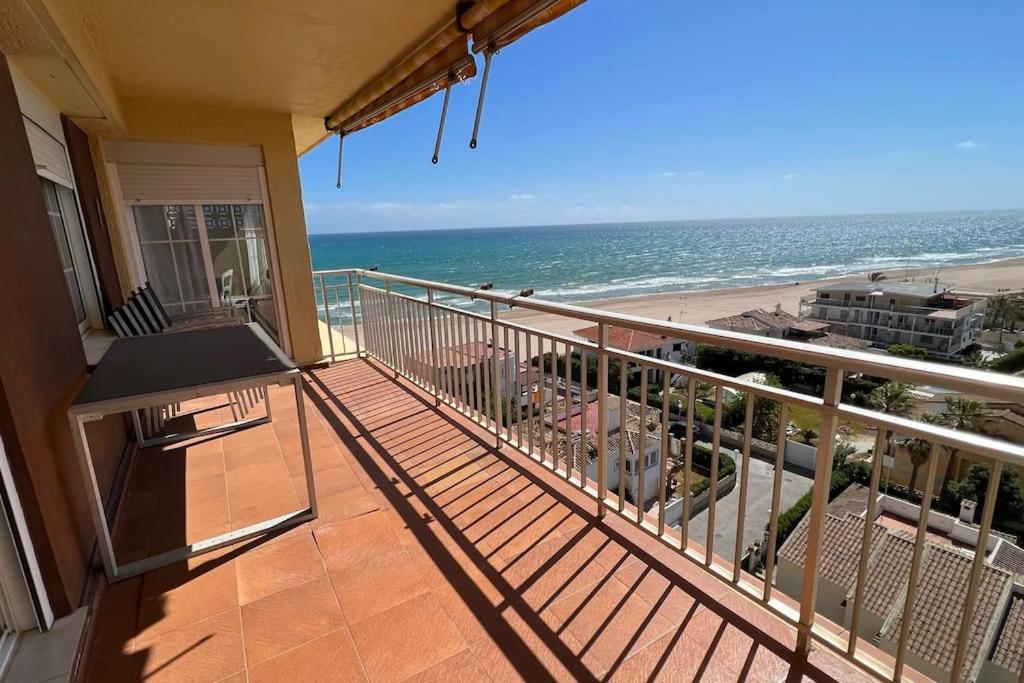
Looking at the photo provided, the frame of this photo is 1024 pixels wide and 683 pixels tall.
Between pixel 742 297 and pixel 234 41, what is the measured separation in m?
33.3

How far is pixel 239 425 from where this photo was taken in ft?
11.0

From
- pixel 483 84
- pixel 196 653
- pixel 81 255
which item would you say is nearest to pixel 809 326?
pixel 483 84

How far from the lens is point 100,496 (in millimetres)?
1879

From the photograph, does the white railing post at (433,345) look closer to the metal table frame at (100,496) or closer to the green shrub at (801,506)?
the metal table frame at (100,496)

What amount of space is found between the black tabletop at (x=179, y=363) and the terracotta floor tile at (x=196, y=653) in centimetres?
84

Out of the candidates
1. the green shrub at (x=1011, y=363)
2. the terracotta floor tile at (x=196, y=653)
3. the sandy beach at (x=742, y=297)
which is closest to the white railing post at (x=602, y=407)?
the terracotta floor tile at (x=196, y=653)

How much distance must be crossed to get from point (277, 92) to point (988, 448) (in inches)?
180

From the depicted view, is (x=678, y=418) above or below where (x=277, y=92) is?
below

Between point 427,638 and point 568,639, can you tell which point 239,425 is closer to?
point 427,638

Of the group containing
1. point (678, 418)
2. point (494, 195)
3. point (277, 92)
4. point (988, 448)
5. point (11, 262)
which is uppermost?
point (494, 195)

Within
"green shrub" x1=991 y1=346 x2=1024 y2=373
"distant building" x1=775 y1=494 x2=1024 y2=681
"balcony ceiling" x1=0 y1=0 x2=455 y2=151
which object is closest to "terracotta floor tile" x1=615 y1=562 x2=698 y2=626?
"distant building" x1=775 y1=494 x2=1024 y2=681

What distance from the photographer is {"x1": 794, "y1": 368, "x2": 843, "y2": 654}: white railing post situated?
46.8 inches

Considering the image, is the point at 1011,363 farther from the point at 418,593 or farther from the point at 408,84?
the point at 418,593

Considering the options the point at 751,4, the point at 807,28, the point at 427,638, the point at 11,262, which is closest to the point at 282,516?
the point at 427,638
